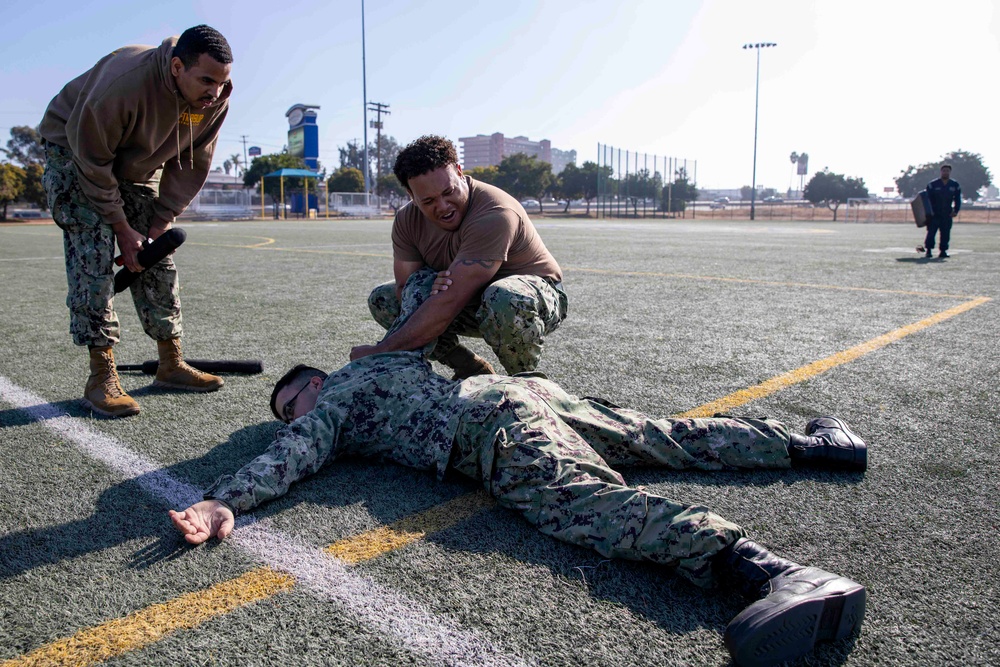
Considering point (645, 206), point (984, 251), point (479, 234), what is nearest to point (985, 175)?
point (645, 206)

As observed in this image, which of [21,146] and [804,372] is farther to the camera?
[21,146]

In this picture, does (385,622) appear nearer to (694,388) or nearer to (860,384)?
(694,388)

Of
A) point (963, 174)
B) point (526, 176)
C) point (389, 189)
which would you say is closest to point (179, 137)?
point (526, 176)

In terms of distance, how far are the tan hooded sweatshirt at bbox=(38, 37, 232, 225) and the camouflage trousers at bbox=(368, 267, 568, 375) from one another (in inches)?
52.0

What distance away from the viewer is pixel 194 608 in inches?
68.1

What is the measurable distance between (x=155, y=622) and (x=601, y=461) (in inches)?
49.5

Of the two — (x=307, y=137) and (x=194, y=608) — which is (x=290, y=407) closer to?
(x=194, y=608)

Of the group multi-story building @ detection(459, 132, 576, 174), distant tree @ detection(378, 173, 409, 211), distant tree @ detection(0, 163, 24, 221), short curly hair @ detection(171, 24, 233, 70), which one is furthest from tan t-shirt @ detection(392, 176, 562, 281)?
multi-story building @ detection(459, 132, 576, 174)

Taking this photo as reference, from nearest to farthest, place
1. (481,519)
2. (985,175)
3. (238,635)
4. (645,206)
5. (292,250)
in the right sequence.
→ (238,635), (481,519), (292,250), (645,206), (985,175)

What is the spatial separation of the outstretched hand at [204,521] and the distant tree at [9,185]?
133ft

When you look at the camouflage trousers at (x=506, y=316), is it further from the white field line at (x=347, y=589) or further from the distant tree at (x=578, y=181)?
the distant tree at (x=578, y=181)

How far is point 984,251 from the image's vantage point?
13391 millimetres

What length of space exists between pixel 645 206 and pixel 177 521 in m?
47.7

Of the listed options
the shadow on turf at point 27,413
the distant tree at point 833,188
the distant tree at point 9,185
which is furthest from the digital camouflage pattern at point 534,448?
the distant tree at point 833,188
